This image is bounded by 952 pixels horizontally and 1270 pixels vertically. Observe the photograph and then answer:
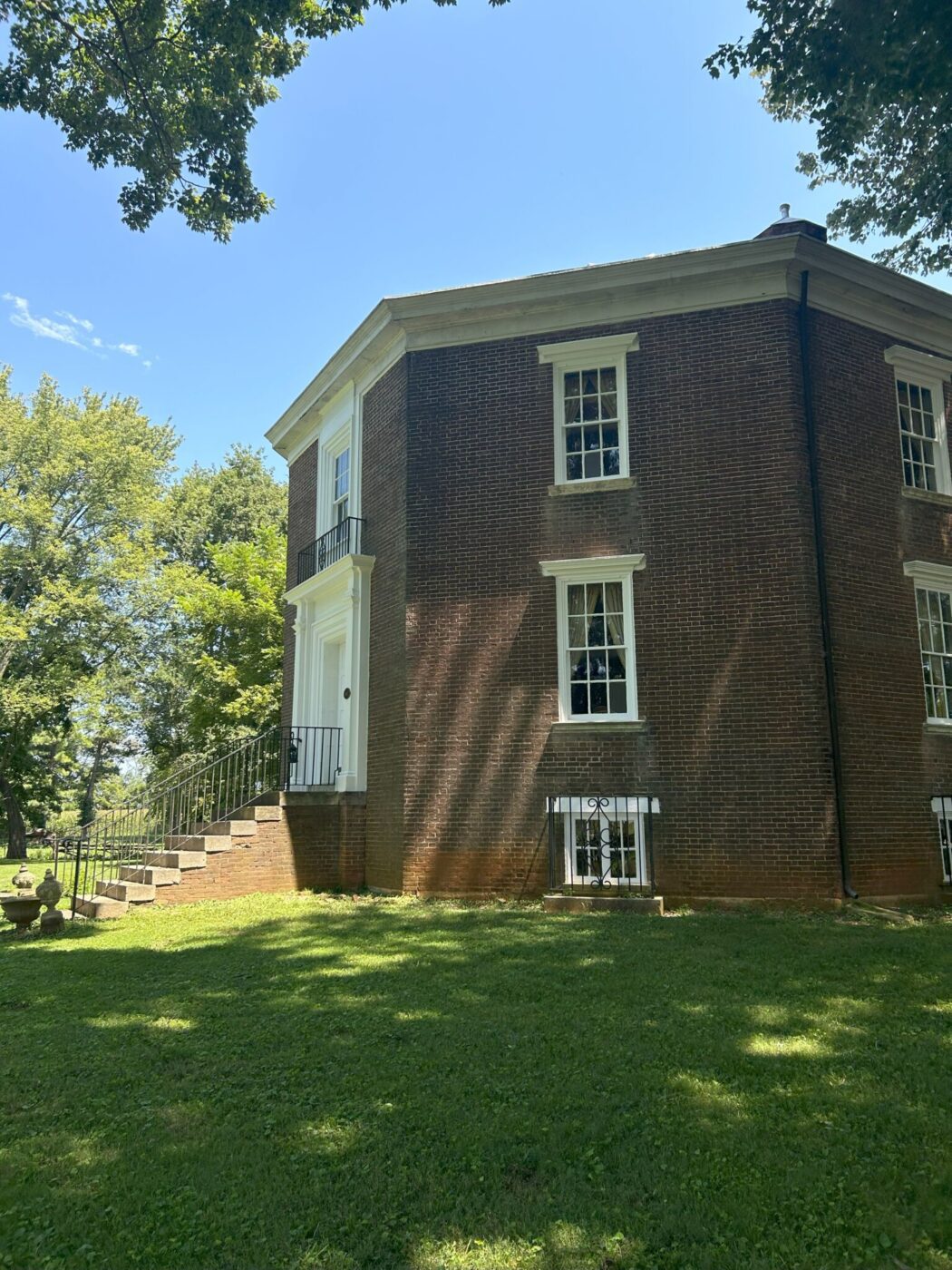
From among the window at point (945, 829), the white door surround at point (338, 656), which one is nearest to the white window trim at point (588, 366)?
the white door surround at point (338, 656)

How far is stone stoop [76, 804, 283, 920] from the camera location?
33.4 feet

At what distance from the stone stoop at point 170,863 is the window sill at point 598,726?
408 centimetres

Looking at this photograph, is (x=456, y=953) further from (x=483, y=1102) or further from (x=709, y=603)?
(x=709, y=603)

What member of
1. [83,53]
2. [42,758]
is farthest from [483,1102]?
[42,758]

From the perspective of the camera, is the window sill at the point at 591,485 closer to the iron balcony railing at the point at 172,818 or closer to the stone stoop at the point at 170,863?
the iron balcony railing at the point at 172,818

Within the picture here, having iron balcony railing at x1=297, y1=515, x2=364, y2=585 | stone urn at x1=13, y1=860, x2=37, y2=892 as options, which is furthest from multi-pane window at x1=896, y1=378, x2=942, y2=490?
stone urn at x1=13, y1=860, x2=37, y2=892

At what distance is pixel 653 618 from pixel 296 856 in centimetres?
584

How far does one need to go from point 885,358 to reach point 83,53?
35.3ft

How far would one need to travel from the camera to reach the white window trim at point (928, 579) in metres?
11.5

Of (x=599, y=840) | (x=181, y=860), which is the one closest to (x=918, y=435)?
(x=599, y=840)

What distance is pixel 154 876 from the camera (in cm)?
1048

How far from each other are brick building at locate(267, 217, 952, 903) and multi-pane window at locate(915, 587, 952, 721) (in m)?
0.05

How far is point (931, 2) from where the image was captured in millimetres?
6637

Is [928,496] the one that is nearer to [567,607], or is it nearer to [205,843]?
[567,607]
